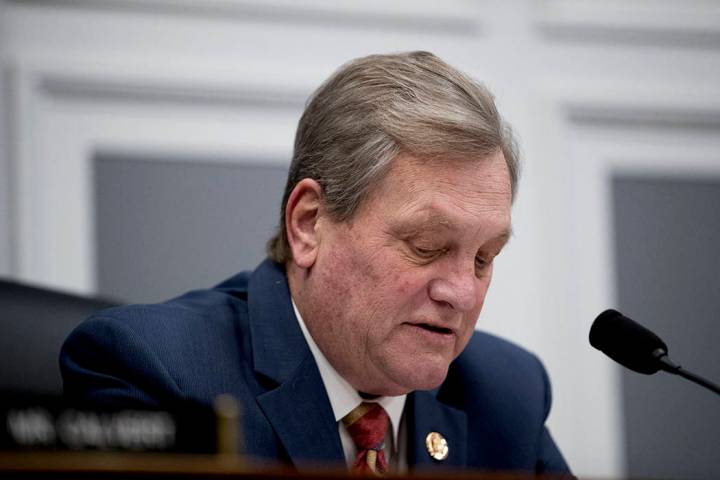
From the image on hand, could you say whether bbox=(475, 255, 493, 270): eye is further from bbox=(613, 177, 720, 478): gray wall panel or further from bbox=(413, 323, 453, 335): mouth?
bbox=(613, 177, 720, 478): gray wall panel

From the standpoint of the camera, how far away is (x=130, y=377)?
6.06ft

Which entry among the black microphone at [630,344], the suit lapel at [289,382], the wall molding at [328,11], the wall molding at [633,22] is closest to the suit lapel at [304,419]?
the suit lapel at [289,382]

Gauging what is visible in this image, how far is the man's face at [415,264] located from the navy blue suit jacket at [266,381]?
0.13m

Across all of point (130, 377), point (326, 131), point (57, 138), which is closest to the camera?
point (130, 377)

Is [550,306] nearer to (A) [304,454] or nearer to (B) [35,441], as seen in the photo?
(A) [304,454]

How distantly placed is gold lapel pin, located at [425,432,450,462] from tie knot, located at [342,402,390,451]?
8 centimetres

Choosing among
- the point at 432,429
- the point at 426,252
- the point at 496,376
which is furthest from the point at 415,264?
Result: the point at 496,376

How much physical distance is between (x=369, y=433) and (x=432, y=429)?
0.16 meters

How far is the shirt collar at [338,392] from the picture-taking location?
205 centimetres

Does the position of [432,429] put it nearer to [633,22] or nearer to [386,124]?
[386,124]

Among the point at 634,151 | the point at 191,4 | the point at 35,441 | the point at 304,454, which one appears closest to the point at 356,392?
the point at 304,454

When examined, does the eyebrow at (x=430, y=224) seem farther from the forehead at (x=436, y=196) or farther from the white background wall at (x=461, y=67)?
the white background wall at (x=461, y=67)

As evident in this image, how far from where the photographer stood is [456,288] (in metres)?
1.94

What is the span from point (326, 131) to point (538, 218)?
1.66 m
